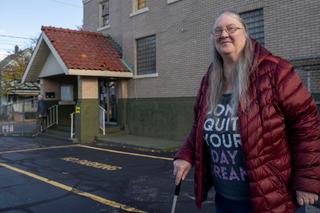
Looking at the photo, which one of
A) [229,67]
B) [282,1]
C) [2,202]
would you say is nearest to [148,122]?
[282,1]

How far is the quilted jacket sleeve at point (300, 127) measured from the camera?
2.27 m

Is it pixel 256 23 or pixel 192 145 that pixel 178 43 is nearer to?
pixel 256 23

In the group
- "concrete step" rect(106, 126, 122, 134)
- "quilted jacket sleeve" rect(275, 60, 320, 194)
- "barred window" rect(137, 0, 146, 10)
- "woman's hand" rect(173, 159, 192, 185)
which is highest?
"barred window" rect(137, 0, 146, 10)

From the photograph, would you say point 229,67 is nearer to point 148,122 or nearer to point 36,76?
point 148,122

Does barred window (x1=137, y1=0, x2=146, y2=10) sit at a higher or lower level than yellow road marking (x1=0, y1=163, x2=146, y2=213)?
higher

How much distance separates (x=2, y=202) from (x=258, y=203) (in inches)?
211

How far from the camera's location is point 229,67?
2.65m

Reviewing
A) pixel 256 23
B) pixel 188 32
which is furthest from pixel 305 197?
pixel 188 32

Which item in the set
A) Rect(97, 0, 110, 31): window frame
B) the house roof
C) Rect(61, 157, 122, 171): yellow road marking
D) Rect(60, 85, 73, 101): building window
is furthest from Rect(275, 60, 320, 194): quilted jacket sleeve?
Rect(60, 85, 73, 101): building window

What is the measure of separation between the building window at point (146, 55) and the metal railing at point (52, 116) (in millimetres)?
5486

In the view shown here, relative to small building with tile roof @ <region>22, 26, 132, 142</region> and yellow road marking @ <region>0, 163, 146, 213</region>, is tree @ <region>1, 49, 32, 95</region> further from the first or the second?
yellow road marking @ <region>0, 163, 146, 213</region>

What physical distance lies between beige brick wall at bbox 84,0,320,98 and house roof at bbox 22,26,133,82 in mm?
686

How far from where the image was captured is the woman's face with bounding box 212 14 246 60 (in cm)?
255

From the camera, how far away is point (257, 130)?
233cm
